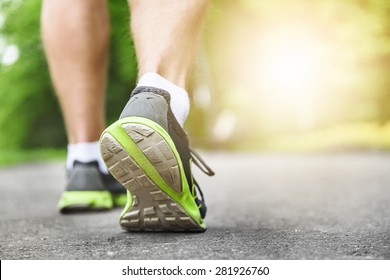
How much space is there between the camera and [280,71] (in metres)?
8.41

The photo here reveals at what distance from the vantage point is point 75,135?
4.80 ft

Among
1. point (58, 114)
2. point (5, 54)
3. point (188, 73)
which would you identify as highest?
point (188, 73)

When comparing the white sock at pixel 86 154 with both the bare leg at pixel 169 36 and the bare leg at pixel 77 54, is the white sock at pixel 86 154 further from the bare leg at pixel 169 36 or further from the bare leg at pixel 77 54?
the bare leg at pixel 169 36

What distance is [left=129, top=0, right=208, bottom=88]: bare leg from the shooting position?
0.96m

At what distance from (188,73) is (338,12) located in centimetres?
680

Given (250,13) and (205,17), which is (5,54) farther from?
(205,17)

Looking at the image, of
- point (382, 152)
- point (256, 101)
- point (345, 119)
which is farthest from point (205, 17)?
point (256, 101)

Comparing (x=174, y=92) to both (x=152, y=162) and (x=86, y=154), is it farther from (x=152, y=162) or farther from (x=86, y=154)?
(x=86, y=154)

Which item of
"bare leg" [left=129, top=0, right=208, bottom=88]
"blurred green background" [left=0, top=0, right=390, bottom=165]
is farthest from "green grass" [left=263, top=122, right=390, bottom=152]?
"bare leg" [left=129, top=0, right=208, bottom=88]

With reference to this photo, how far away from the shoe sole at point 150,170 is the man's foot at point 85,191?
46 cm

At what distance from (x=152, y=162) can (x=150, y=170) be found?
0.04 ft

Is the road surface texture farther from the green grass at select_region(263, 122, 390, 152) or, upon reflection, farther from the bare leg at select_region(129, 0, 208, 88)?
the green grass at select_region(263, 122, 390, 152)

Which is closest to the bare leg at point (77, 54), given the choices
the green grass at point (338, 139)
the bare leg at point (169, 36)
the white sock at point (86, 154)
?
the white sock at point (86, 154)

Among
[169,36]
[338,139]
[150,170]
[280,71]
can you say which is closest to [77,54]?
[169,36]
